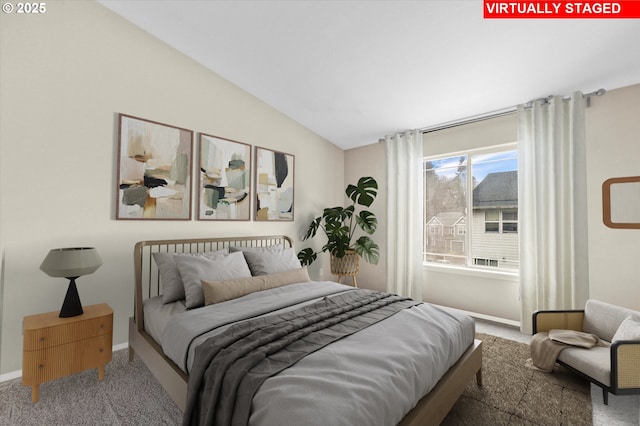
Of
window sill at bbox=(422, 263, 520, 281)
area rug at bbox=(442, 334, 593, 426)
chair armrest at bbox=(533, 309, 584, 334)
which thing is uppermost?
window sill at bbox=(422, 263, 520, 281)

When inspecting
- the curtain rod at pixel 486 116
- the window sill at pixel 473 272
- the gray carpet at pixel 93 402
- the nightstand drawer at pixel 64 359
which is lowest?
the gray carpet at pixel 93 402

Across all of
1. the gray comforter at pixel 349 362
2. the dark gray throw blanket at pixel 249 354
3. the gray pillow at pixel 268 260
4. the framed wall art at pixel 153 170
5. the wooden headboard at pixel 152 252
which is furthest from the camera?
the gray pillow at pixel 268 260

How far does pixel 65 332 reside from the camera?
1.98 m

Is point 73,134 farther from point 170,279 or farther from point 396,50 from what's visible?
point 396,50

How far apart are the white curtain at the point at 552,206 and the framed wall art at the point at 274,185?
109 inches

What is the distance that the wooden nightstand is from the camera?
1866 millimetres

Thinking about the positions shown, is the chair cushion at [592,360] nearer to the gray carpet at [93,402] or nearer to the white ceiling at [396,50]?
the white ceiling at [396,50]

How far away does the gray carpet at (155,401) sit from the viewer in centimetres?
174

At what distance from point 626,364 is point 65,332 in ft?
12.0

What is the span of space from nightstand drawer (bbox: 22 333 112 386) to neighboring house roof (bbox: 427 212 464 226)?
3.90 metres

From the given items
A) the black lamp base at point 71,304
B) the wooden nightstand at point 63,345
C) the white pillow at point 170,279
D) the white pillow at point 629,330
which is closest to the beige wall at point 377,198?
the white pillow at point 629,330

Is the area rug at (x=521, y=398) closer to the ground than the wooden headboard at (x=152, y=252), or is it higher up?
closer to the ground

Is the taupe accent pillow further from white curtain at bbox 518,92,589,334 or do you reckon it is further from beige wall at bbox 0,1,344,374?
white curtain at bbox 518,92,589,334

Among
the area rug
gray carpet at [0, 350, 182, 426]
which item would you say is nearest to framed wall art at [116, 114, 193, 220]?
gray carpet at [0, 350, 182, 426]
